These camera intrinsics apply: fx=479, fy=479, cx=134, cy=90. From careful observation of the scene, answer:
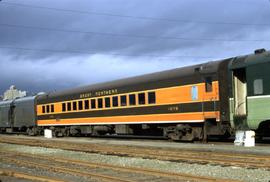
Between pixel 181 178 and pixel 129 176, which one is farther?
pixel 129 176

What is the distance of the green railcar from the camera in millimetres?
18125

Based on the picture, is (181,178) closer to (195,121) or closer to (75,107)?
(195,121)

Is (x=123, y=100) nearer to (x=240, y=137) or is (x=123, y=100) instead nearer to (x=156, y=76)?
(x=156, y=76)

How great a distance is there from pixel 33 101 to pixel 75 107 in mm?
8079

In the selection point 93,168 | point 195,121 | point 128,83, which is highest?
point 128,83

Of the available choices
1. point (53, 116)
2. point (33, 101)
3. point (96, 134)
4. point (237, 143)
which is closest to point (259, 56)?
point (237, 143)

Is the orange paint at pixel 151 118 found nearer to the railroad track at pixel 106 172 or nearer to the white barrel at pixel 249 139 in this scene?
the white barrel at pixel 249 139

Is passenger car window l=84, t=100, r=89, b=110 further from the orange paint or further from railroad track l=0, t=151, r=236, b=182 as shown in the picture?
railroad track l=0, t=151, r=236, b=182

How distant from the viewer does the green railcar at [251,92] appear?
59.5ft

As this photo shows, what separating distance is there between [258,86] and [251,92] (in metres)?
0.41

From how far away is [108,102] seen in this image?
1110 inches

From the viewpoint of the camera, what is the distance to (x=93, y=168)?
14102 millimetres

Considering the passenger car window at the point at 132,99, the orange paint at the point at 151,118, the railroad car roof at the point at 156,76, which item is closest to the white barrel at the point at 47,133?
the orange paint at the point at 151,118

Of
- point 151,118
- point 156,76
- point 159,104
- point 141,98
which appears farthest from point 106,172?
point 141,98
